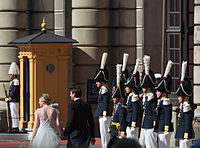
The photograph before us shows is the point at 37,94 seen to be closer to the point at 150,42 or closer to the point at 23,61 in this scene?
the point at 23,61

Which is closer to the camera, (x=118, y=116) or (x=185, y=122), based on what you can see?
(x=185, y=122)

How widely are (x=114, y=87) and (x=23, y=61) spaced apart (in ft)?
10.2

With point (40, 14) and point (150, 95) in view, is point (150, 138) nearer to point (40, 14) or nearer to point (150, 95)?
point (150, 95)

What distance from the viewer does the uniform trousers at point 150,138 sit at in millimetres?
13828

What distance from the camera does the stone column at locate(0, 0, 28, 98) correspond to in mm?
18375

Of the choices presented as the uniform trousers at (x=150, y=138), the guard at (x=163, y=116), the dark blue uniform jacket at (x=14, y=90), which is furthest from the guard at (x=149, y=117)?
the dark blue uniform jacket at (x=14, y=90)

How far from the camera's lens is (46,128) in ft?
38.3

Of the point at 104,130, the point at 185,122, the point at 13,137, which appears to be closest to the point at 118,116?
the point at 104,130

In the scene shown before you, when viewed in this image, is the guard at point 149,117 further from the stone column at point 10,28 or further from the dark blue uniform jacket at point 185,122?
the stone column at point 10,28

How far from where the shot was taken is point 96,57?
18.2 meters

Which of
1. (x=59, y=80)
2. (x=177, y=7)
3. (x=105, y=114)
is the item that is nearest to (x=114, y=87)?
(x=105, y=114)

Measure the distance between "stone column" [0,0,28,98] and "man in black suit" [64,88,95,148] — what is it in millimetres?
7105

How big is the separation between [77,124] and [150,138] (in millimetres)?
2722

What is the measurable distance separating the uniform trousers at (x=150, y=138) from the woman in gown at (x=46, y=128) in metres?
2.63
